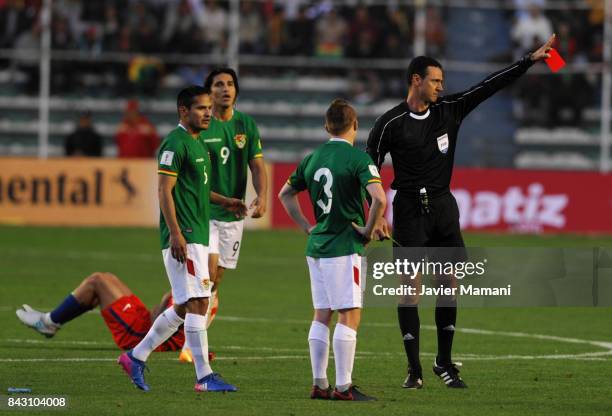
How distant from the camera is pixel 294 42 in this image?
30.2m

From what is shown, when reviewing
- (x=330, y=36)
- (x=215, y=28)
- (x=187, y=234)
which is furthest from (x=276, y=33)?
(x=187, y=234)

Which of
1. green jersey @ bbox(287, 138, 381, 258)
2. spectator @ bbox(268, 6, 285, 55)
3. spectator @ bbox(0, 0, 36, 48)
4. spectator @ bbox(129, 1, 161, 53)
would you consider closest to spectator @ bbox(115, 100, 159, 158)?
spectator @ bbox(129, 1, 161, 53)

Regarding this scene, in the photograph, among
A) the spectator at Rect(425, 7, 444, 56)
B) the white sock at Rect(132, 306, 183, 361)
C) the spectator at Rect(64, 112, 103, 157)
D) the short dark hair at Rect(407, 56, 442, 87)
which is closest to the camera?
the white sock at Rect(132, 306, 183, 361)

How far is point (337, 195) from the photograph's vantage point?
923 centimetres

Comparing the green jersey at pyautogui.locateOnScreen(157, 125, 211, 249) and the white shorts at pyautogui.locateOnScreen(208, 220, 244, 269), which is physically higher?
the green jersey at pyautogui.locateOnScreen(157, 125, 211, 249)

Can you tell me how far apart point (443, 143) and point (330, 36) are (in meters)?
19.9

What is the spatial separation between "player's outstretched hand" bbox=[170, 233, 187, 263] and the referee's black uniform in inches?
67.3

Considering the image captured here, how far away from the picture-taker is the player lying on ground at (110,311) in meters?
11.4

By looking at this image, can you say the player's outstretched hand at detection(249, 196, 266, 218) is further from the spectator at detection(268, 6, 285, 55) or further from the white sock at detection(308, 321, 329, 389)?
the spectator at detection(268, 6, 285, 55)

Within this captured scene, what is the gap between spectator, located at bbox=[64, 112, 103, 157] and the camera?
91.7 feet

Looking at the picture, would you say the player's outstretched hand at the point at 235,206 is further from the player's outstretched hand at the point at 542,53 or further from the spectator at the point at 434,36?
the spectator at the point at 434,36

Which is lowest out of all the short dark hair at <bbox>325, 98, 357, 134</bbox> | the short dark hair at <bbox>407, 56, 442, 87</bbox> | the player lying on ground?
the player lying on ground

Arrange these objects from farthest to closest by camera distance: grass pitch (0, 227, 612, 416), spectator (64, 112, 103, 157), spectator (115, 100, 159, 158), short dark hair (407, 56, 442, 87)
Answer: spectator (115, 100, 159, 158) < spectator (64, 112, 103, 157) < short dark hair (407, 56, 442, 87) < grass pitch (0, 227, 612, 416)

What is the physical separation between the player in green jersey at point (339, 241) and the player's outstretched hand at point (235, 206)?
2204 mm
